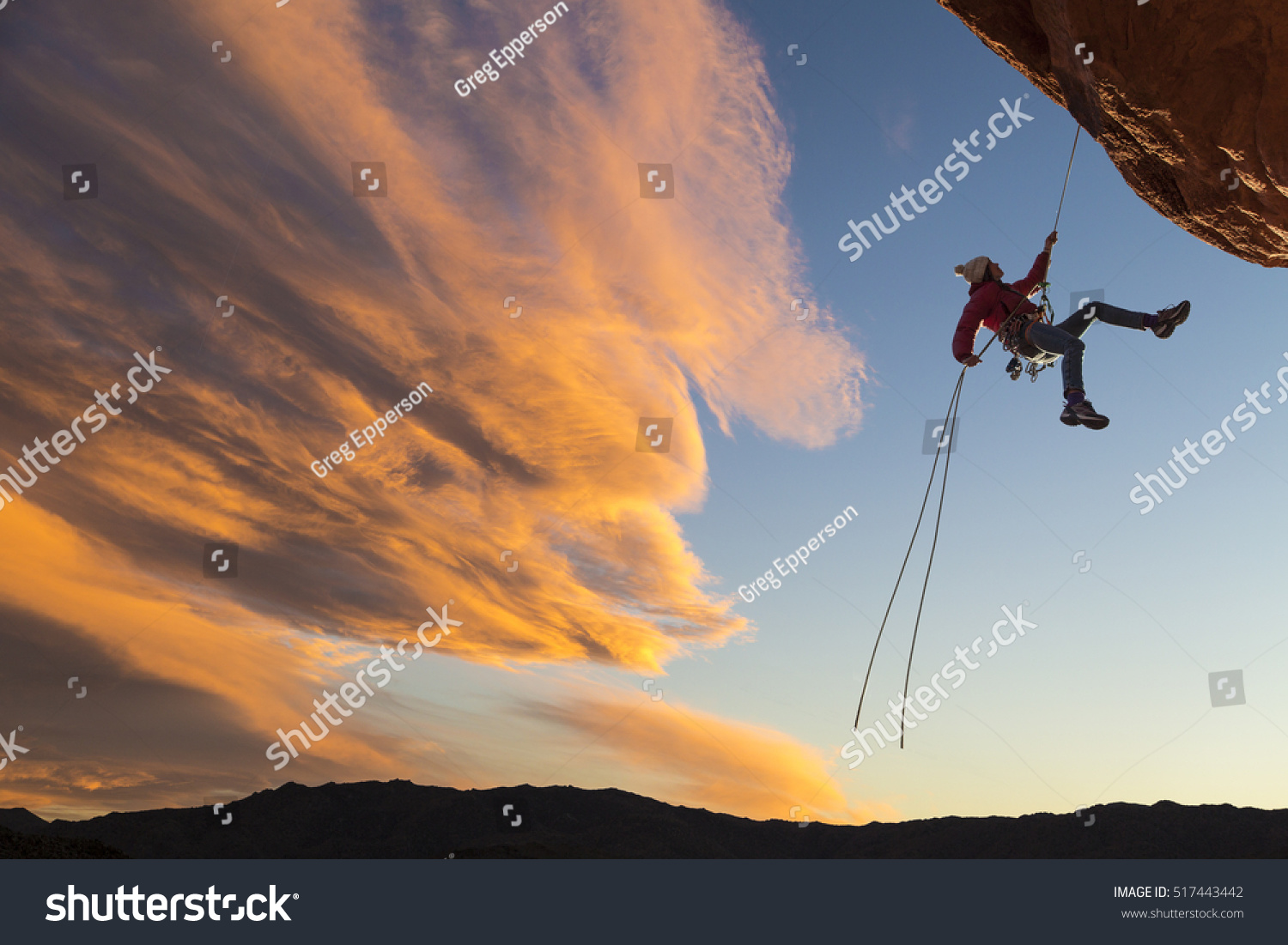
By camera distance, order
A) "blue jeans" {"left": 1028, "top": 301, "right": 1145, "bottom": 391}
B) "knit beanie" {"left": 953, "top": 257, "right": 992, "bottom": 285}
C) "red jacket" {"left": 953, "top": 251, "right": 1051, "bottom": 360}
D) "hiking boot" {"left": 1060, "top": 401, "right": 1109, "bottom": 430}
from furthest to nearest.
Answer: "knit beanie" {"left": 953, "top": 257, "right": 992, "bottom": 285} < "red jacket" {"left": 953, "top": 251, "right": 1051, "bottom": 360} < "blue jeans" {"left": 1028, "top": 301, "right": 1145, "bottom": 391} < "hiking boot" {"left": 1060, "top": 401, "right": 1109, "bottom": 430}

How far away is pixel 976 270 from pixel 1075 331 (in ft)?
5.00

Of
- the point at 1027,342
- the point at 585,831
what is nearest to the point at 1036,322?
the point at 1027,342

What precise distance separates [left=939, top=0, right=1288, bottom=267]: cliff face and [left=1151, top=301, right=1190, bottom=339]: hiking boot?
4.56 feet

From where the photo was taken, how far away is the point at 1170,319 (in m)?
9.22

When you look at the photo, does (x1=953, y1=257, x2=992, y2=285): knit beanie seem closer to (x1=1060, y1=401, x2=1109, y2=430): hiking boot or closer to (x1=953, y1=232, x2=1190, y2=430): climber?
(x1=953, y1=232, x2=1190, y2=430): climber

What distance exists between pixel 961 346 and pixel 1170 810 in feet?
182

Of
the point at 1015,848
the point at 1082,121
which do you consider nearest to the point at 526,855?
the point at 1015,848

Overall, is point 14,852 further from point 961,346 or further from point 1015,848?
point 1015,848

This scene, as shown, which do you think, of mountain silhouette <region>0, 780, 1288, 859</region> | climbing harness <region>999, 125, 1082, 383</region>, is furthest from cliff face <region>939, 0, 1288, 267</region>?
mountain silhouette <region>0, 780, 1288, 859</region>

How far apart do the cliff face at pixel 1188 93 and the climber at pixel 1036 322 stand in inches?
54.7

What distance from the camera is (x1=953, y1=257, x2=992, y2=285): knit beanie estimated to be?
410 inches

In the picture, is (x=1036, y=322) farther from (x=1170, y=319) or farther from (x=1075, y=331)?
(x=1170, y=319)

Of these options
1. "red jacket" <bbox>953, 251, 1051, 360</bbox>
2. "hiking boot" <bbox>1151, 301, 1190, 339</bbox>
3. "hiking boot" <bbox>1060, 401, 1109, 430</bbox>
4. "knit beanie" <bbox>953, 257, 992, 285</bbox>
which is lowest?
"hiking boot" <bbox>1060, 401, 1109, 430</bbox>

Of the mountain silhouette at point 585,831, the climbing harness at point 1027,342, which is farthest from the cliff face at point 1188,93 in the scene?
the mountain silhouette at point 585,831
